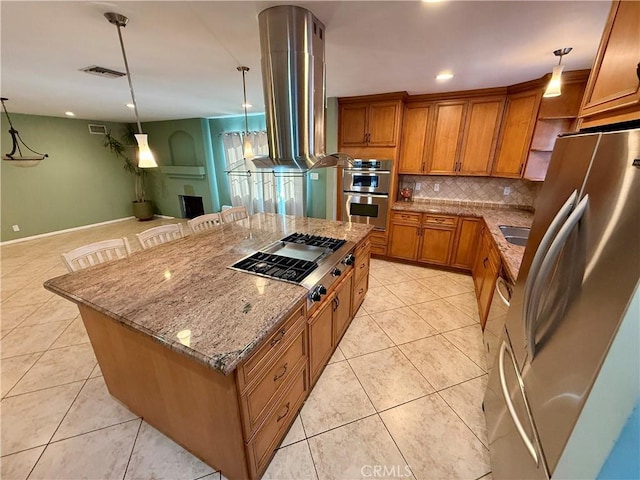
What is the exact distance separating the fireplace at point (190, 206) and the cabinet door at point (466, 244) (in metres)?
5.76

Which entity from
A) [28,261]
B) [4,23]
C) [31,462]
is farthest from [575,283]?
[28,261]

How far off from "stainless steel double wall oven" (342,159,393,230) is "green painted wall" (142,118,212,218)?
3677 mm

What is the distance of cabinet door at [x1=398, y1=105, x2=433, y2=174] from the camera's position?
11.4ft

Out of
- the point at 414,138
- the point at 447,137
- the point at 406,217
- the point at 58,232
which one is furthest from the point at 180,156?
the point at 447,137

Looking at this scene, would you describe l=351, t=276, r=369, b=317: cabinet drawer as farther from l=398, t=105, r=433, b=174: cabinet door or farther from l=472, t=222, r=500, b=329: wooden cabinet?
l=398, t=105, r=433, b=174: cabinet door

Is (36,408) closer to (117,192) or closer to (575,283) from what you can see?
(575,283)

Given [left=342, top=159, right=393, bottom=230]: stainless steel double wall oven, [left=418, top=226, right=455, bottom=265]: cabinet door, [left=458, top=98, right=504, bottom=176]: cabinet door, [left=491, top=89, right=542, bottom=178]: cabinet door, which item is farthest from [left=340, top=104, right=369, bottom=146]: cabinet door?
[left=491, top=89, right=542, bottom=178]: cabinet door

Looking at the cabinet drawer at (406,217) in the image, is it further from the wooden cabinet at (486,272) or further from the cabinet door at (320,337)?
the cabinet door at (320,337)

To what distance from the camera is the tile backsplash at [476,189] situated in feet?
11.2

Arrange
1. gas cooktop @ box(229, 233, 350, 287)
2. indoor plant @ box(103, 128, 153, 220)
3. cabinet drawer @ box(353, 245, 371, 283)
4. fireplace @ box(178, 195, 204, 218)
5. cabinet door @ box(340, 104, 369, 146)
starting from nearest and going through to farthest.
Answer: gas cooktop @ box(229, 233, 350, 287)
cabinet drawer @ box(353, 245, 371, 283)
cabinet door @ box(340, 104, 369, 146)
indoor plant @ box(103, 128, 153, 220)
fireplace @ box(178, 195, 204, 218)

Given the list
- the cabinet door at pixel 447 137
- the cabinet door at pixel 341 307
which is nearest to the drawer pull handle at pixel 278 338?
the cabinet door at pixel 341 307

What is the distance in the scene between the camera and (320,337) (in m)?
1.78

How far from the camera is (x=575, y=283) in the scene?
0.78m

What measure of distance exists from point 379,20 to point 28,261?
5.89 m
